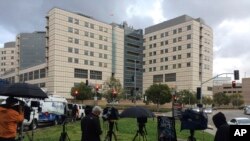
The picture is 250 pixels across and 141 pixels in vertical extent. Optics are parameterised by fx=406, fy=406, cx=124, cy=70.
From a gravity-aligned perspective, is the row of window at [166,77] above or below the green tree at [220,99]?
above

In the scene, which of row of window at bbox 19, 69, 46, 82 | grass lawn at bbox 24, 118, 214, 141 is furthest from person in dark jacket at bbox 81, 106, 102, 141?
row of window at bbox 19, 69, 46, 82

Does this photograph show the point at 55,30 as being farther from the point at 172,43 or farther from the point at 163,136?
the point at 163,136

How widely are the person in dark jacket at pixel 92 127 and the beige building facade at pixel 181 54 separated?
111m

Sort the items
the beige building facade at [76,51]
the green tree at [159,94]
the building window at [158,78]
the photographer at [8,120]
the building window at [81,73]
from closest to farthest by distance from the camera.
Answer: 1. the photographer at [8,120]
2. the green tree at [159,94]
3. the beige building facade at [76,51]
4. the building window at [81,73]
5. the building window at [158,78]

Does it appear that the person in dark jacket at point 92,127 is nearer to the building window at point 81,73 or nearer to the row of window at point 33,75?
the building window at point 81,73

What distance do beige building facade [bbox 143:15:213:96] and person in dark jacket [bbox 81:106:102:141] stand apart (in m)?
111

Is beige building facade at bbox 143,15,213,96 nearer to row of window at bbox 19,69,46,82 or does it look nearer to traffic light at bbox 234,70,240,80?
row of window at bbox 19,69,46,82

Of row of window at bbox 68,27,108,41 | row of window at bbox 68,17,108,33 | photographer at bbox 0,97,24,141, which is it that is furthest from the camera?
row of window at bbox 68,17,108,33

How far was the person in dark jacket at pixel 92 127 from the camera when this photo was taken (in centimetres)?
1030

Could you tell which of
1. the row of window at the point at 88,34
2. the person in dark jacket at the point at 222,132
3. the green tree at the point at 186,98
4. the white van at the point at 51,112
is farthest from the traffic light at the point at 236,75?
the row of window at the point at 88,34

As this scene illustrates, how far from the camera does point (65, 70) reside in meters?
110

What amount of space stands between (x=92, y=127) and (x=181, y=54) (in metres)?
122

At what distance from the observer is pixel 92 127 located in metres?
10.3

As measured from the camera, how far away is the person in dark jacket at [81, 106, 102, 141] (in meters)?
10.3
